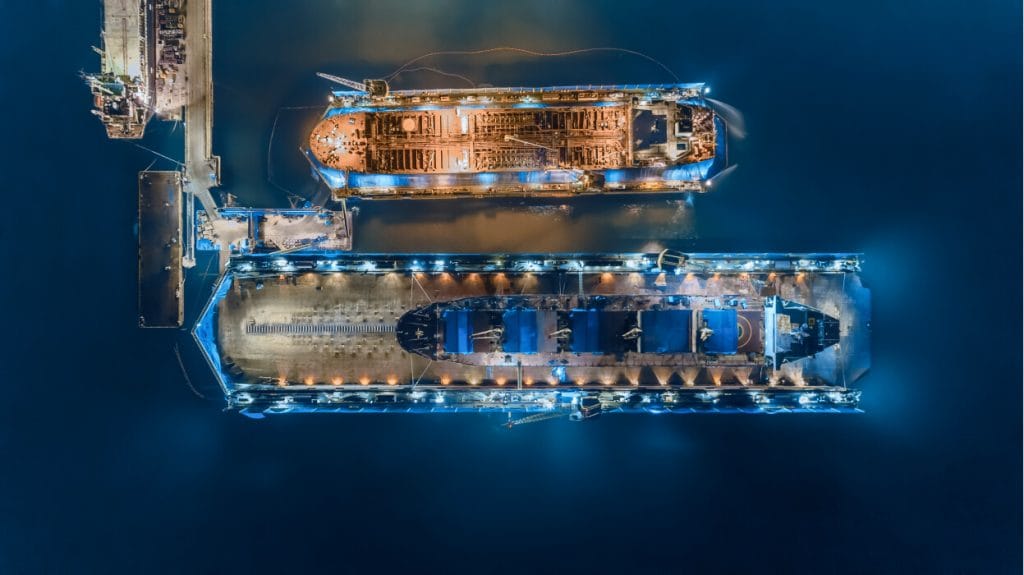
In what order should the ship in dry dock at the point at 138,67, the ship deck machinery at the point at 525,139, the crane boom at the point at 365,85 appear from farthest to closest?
1. the ship in dry dock at the point at 138,67
2. the crane boom at the point at 365,85
3. the ship deck machinery at the point at 525,139

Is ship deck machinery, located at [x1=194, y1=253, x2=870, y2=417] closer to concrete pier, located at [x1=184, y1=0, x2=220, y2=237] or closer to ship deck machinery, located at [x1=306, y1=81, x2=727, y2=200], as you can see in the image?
ship deck machinery, located at [x1=306, y1=81, x2=727, y2=200]

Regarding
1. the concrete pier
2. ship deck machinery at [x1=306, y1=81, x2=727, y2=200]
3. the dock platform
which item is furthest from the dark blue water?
ship deck machinery at [x1=306, y1=81, x2=727, y2=200]

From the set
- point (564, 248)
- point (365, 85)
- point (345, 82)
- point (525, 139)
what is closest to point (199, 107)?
point (345, 82)

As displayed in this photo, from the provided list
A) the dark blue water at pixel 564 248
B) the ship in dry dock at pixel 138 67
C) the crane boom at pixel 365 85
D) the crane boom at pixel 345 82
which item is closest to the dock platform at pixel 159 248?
the dark blue water at pixel 564 248

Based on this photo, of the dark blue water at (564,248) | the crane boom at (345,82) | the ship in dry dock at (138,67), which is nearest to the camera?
the ship in dry dock at (138,67)

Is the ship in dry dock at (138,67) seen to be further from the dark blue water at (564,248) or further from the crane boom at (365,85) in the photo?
the crane boom at (365,85)

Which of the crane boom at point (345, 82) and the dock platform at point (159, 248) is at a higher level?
the crane boom at point (345, 82)

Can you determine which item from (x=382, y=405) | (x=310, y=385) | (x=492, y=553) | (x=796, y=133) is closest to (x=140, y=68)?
(x=310, y=385)
